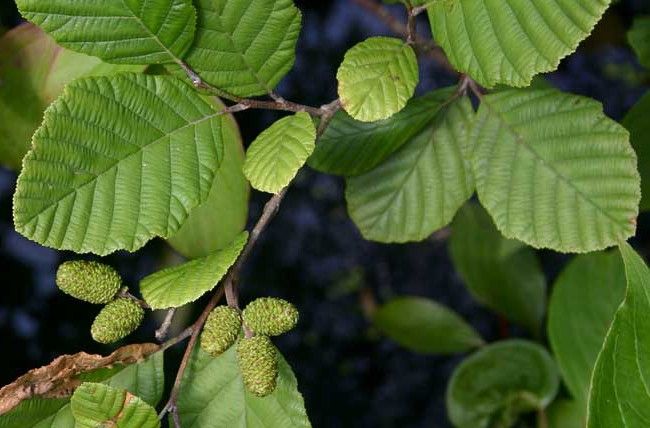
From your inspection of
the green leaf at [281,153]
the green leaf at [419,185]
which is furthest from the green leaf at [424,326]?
the green leaf at [281,153]

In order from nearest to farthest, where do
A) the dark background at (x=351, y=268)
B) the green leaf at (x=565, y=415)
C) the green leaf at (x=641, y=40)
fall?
the green leaf at (x=641, y=40), the green leaf at (x=565, y=415), the dark background at (x=351, y=268)

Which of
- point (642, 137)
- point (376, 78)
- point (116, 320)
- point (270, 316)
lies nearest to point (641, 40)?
point (642, 137)

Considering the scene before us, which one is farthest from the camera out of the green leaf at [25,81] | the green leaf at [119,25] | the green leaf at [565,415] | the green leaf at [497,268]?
the green leaf at [497,268]

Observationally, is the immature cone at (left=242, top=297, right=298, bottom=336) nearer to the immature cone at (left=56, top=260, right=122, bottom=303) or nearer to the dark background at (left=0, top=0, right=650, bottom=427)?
the immature cone at (left=56, top=260, right=122, bottom=303)

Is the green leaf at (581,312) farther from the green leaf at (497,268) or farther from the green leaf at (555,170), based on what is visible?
the green leaf at (555,170)

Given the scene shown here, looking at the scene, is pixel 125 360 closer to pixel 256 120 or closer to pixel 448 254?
pixel 256 120

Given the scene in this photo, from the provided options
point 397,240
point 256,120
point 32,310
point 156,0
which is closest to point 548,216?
point 397,240

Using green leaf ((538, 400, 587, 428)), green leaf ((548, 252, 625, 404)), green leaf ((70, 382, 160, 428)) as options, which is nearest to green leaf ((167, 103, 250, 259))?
green leaf ((70, 382, 160, 428))
